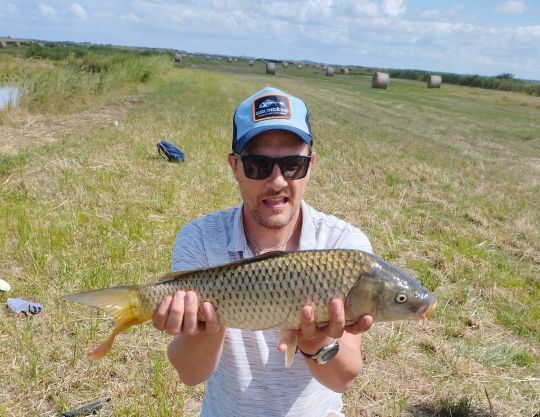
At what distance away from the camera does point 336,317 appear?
205 centimetres

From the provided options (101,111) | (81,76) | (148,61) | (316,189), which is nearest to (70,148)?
(316,189)

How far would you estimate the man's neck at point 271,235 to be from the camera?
2.57 metres

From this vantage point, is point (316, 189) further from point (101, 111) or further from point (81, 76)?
point (81, 76)

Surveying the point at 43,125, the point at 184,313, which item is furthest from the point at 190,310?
the point at 43,125

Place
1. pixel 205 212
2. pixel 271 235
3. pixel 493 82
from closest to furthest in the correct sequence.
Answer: pixel 271 235
pixel 205 212
pixel 493 82

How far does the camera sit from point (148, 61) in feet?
110

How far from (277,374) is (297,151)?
3.39 feet

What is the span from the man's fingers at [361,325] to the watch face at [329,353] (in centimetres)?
10

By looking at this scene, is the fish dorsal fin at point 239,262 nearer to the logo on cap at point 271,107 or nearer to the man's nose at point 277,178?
the man's nose at point 277,178

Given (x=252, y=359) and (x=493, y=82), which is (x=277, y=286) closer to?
(x=252, y=359)

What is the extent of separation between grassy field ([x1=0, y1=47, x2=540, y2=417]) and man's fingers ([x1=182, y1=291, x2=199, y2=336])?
1185 mm

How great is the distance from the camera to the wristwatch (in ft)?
7.24

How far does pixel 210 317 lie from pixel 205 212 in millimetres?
4778

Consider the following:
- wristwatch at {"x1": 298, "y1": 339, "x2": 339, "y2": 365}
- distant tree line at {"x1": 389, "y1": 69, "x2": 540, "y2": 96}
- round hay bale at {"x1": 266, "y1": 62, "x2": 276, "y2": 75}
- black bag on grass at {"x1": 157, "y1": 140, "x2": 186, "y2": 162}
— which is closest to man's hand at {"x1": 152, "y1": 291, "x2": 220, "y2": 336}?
wristwatch at {"x1": 298, "y1": 339, "x2": 339, "y2": 365}
